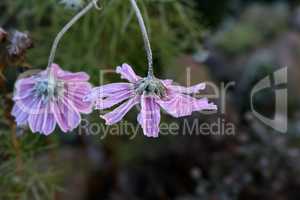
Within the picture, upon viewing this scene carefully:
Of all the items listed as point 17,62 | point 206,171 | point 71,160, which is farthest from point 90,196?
point 17,62

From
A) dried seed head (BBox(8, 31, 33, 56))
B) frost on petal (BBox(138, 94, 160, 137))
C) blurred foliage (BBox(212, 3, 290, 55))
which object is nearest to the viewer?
frost on petal (BBox(138, 94, 160, 137))

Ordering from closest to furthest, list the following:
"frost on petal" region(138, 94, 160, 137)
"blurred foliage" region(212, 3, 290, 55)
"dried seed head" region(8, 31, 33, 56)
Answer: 1. "frost on petal" region(138, 94, 160, 137)
2. "dried seed head" region(8, 31, 33, 56)
3. "blurred foliage" region(212, 3, 290, 55)

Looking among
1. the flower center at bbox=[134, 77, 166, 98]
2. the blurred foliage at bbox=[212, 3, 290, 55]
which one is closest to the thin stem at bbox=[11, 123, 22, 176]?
the flower center at bbox=[134, 77, 166, 98]

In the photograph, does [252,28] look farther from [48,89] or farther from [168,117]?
[48,89]

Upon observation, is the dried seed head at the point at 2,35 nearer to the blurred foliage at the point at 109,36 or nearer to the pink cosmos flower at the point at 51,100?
the pink cosmos flower at the point at 51,100

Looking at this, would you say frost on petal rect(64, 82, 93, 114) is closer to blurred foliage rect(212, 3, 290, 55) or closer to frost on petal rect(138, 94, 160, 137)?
frost on petal rect(138, 94, 160, 137)

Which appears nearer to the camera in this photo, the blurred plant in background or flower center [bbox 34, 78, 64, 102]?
flower center [bbox 34, 78, 64, 102]

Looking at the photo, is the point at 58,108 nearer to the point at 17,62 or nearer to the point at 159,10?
the point at 17,62
